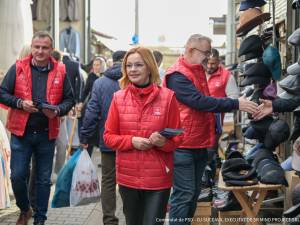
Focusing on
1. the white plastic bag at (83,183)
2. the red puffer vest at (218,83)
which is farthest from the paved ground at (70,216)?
the red puffer vest at (218,83)

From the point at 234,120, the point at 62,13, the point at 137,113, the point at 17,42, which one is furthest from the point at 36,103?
the point at 62,13

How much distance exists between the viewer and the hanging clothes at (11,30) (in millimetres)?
7695

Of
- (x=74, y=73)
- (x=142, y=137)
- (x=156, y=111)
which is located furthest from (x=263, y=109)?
(x=74, y=73)

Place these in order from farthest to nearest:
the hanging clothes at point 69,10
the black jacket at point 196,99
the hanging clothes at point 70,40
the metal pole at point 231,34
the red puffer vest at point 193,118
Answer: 1. the hanging clothes at point 69,10
2. the hanging clothes at point 70,40
3. the metal pole at point 231,34
4. the red puffer vest at point 193,118
5. the black jacket at point 196,99

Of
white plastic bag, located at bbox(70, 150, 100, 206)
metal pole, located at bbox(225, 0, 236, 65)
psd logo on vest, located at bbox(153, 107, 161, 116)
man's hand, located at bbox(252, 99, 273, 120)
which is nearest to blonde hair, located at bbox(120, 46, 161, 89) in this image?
psd logo on vest, located at bbox(153, 107, 161, 116)

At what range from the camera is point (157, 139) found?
145 inches

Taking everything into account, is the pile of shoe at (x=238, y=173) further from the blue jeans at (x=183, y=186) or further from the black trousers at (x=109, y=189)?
the black trousers at (x=109, y=189)

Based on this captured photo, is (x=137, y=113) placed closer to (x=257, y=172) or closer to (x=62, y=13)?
Answer: (x=257, y=172)

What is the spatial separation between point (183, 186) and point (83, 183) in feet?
4.20

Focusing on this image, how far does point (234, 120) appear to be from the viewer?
11.5 metres

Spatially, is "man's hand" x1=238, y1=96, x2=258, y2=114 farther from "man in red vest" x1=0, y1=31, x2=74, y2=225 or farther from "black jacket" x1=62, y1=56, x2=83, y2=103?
"black jacket" x1=62, y1=56, x2=83, y2=103

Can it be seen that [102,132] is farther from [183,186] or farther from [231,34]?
[231,34]

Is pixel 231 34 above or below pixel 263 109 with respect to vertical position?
above

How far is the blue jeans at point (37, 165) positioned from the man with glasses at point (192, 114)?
1.52 m
